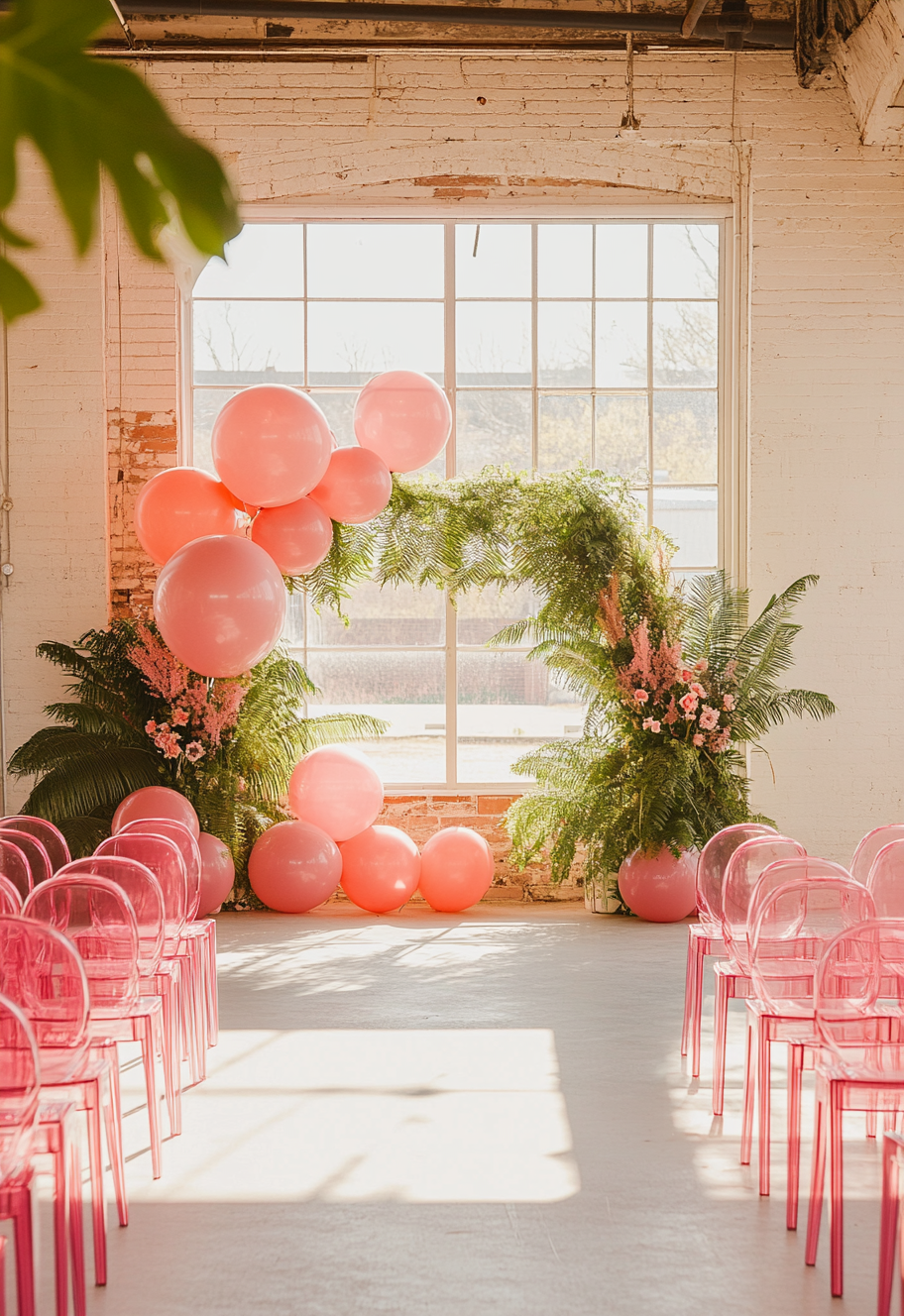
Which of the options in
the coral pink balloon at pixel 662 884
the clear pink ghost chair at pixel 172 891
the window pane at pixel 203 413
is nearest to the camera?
the clear pink ghost chair at pixel 172 891

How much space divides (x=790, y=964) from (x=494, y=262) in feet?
17.8

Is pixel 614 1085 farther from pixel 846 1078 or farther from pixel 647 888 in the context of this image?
pixel 647 888

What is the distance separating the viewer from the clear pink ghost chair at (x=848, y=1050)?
279 centimetres

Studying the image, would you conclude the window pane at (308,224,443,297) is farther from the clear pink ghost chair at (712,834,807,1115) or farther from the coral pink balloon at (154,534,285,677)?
the clear pink ghost chair at (712,834,807,1115)

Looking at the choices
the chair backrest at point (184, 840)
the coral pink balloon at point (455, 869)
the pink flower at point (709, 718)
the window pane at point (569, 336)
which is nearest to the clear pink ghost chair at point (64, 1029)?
the chair backrest at point (184, 840)

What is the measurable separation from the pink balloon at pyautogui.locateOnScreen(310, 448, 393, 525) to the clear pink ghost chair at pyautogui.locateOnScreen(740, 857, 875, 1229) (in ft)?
11.1

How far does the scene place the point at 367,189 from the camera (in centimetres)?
785

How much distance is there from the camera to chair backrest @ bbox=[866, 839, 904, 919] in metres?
4.27

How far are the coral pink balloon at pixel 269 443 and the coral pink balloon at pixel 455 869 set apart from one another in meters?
2.21

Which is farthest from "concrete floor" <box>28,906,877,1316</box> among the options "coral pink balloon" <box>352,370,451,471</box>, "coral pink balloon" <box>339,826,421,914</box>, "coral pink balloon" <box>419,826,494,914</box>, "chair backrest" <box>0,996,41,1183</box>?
"coral pink balloon" <box>352,370,451,471</box>

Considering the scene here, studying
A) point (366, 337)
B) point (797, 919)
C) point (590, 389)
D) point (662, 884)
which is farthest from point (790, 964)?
point (366, 337)

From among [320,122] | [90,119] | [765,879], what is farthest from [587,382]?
[90,119]

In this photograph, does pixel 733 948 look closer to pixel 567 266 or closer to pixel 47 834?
pixel 47 834

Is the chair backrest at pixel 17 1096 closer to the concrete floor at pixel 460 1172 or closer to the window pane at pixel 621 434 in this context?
the concrete floor at pixel 460 1172
